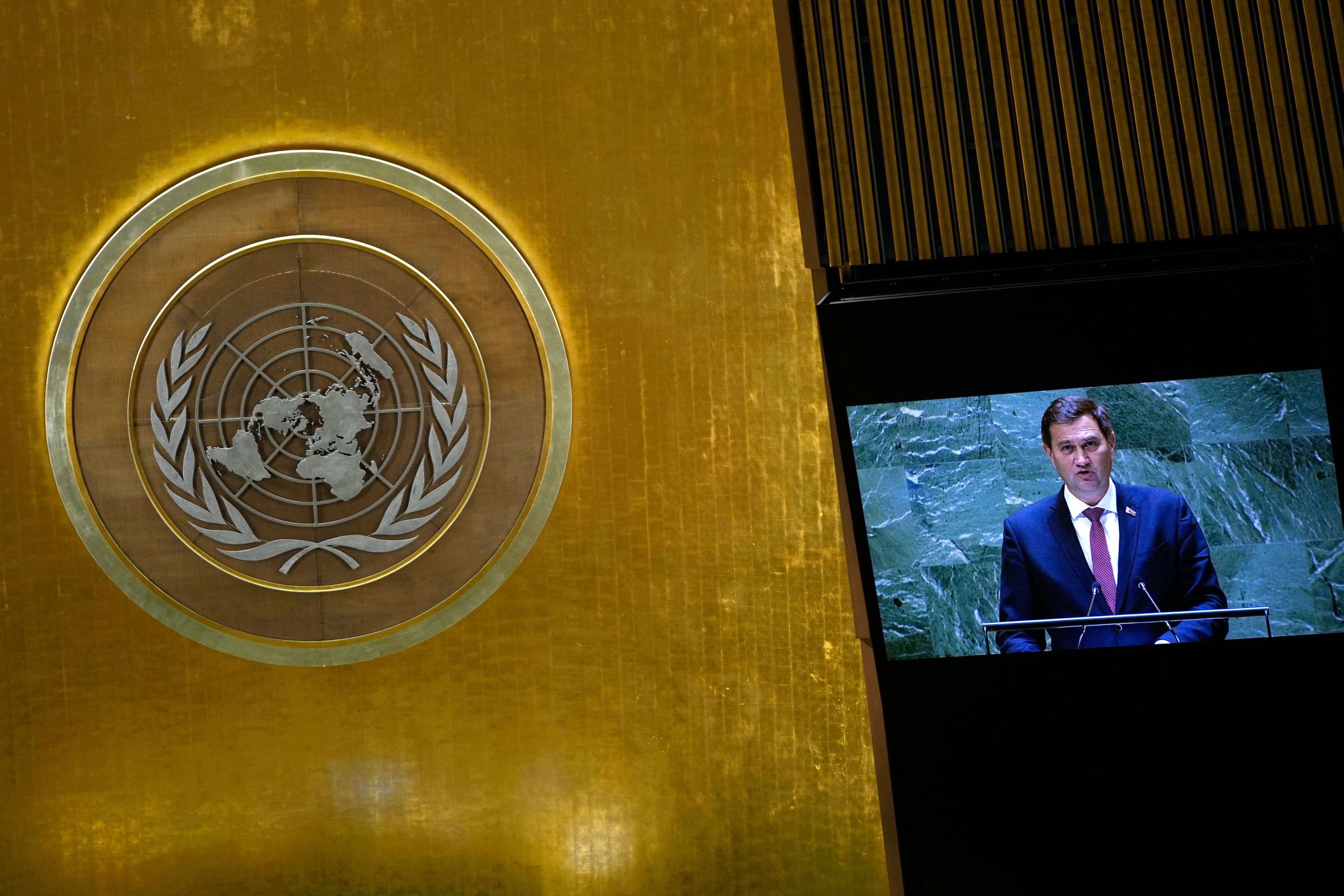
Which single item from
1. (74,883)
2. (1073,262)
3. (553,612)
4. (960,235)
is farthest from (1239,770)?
(74,883)

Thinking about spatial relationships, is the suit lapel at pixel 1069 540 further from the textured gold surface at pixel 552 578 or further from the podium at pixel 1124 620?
the textured gold surface at pixel 552 578

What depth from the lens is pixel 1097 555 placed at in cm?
354

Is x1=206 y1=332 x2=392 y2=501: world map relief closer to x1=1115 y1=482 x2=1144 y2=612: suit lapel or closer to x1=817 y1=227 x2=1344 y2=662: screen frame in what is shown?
x1=817 y1=227 x2=1344 y2=662: screen frame

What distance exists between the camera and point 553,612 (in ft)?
12.7

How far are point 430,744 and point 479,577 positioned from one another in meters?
0.66

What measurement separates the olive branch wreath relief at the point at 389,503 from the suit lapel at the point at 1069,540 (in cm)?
213

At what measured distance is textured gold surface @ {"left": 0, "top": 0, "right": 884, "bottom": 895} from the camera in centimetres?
386

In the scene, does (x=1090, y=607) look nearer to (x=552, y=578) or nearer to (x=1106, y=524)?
(x=1106, y=524)

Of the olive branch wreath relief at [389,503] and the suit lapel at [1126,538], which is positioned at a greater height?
the olive branch wreath relief at [389,503]

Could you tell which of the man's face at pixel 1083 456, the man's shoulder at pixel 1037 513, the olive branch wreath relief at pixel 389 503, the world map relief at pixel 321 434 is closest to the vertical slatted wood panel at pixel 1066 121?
the man's face at pixel 1083 456

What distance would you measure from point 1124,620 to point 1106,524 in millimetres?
328

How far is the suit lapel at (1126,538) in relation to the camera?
3.52 metres

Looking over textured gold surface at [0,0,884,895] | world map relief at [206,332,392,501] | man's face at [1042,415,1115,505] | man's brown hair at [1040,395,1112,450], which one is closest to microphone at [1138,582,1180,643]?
man's face at [1042,415,1115,505]

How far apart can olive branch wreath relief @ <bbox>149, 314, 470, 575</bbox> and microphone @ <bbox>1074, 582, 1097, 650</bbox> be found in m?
2.29
